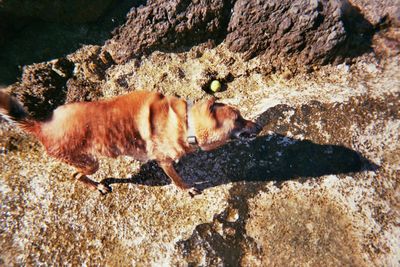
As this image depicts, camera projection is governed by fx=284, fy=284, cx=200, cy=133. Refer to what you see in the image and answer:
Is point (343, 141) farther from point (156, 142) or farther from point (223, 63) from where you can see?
point (156, 142)

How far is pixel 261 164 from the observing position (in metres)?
5.17

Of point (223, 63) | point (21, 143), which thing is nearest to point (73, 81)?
point (21, 143)

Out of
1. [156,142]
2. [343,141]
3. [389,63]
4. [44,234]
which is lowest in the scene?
[44,234]

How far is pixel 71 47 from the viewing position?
5.98m

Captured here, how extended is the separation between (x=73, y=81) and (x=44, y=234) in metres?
3.04

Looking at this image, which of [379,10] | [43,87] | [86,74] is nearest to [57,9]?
[86,74]

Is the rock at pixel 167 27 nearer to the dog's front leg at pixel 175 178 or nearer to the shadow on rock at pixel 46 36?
the shadow on rock at pixel 46 36

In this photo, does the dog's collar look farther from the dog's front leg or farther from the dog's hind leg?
the dog's hind leg

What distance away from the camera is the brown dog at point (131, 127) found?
13.6ft

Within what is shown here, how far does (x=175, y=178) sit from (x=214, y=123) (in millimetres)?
1425

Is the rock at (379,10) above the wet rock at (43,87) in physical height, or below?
above

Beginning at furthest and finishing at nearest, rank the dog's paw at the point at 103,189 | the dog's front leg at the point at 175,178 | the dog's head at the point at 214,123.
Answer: the dog's paw at the point at 103,189, the dog's front leg at the point at 175,178, the dog's head at the point at 214,123

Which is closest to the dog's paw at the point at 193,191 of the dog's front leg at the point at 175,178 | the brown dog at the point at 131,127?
the dog's front leg at the point at 175,178

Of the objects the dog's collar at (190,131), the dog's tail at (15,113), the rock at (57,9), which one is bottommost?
the dog's collar at (190,131)
